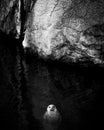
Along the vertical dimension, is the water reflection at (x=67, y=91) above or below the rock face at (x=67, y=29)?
below

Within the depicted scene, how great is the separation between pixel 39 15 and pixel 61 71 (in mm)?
1177

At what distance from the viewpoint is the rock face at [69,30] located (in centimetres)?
379

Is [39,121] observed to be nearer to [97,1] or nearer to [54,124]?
[54,124]

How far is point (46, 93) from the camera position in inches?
128

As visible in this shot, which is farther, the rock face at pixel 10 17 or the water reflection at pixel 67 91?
the rock face at pixel 10 17

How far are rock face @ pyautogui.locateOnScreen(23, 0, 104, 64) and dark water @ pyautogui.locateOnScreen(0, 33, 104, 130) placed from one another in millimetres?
185

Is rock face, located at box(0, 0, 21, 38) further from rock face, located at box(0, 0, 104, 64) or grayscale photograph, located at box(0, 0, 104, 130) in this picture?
rock face, located at box(0, 0, 104, 64)

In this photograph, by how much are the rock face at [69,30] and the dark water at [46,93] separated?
0.18m

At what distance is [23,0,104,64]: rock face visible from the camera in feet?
12.4

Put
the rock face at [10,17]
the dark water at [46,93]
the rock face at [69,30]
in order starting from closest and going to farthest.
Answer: the dark water at [46,93]
the rock face at [69,30]
the rock face at [10,17]

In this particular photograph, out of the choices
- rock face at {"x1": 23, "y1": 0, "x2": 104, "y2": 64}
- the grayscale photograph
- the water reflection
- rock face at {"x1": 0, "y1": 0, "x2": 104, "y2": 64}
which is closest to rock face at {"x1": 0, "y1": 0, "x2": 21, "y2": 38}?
the grayscale photograph

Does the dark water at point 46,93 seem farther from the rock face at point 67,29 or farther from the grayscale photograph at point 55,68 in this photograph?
the rock face at point 67,29

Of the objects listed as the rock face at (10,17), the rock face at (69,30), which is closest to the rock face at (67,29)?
the rock face at (69,30)

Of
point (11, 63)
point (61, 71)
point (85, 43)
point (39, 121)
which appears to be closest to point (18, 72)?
point (11, 63)
